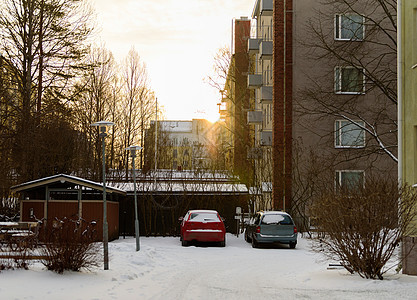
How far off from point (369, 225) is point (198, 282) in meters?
4.07

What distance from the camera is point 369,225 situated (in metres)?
13.4

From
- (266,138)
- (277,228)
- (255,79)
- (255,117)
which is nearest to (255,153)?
(266,138)

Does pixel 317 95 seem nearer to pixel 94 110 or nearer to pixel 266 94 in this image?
pixel 266 94

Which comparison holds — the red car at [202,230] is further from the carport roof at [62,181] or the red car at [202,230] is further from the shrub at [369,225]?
the shrub at [369,225]

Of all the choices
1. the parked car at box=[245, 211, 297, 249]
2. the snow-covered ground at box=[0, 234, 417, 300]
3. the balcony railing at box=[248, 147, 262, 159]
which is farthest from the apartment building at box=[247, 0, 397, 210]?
the snow-covered ground at box=[0, 234, 417, 300]

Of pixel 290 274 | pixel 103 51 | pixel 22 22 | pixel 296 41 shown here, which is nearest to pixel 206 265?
pixel 290 274

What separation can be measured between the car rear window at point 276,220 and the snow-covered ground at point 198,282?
5.81 meters

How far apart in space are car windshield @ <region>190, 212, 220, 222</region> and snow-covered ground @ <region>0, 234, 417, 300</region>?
6403 mm

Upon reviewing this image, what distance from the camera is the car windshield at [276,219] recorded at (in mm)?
25438

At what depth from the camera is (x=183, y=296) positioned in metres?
12.2

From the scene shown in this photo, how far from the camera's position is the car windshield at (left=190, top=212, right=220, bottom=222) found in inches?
1024

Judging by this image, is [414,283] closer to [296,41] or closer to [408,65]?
[408,65]

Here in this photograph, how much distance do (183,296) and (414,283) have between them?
192 inches

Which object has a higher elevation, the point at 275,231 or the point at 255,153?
the point at 255,153
